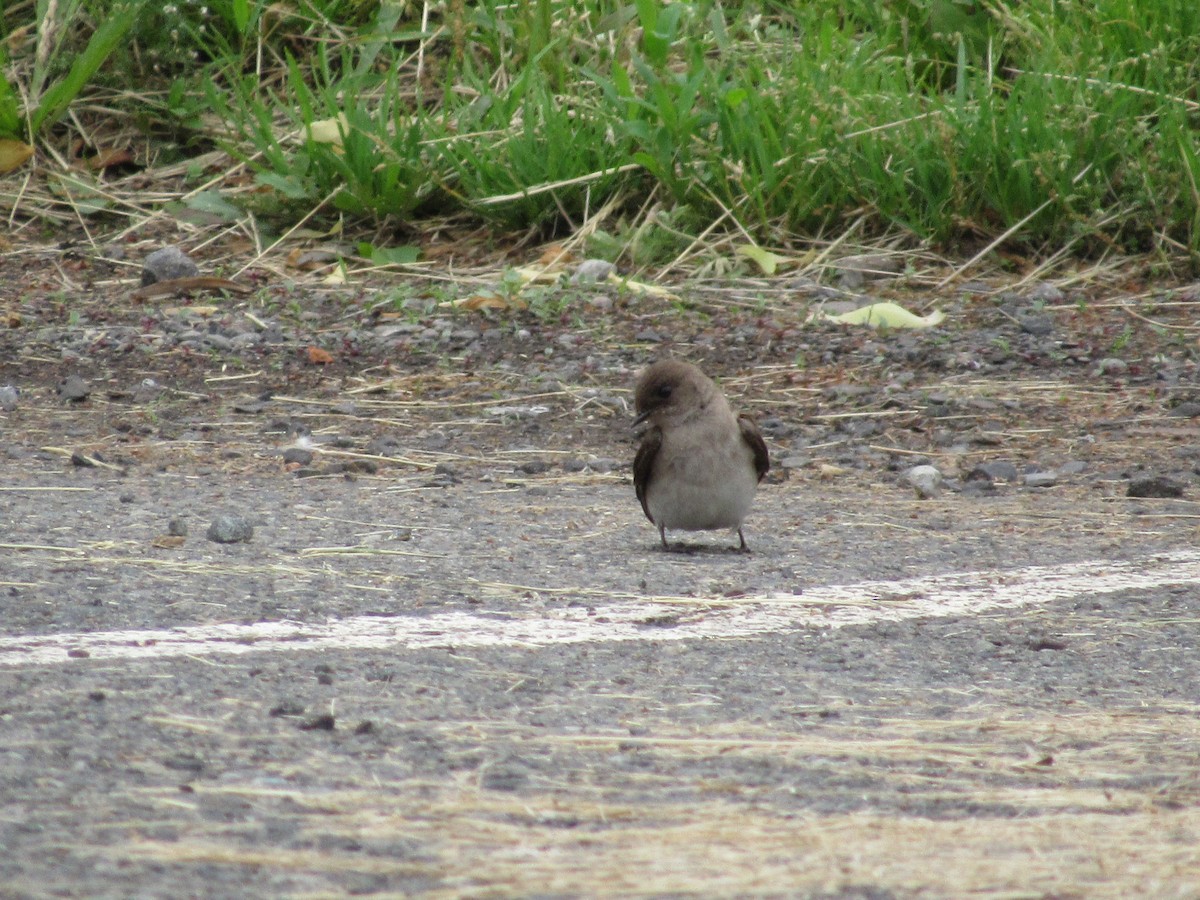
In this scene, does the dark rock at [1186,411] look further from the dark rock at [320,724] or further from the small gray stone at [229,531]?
the dark rock at [320,724]

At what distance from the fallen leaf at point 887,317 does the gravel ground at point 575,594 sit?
0.13 meters

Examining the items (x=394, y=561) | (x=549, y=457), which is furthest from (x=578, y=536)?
(x=549, y=457)

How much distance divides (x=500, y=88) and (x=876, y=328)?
3.75 metres

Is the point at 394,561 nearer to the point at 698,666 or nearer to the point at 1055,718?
the point at 698,666

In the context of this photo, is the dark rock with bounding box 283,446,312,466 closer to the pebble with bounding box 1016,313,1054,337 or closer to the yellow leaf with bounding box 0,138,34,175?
the pebble with bounding box 1016,313,1054,337

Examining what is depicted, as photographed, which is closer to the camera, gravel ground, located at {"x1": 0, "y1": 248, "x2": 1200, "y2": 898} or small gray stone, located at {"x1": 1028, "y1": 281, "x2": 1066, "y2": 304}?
gravel ground, located at {"x1": 0, "y1": 248, "x2": 1200, "y2": 898}

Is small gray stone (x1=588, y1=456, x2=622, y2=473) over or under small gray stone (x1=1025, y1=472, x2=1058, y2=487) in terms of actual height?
under

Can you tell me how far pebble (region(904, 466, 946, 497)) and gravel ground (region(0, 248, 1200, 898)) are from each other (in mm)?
62

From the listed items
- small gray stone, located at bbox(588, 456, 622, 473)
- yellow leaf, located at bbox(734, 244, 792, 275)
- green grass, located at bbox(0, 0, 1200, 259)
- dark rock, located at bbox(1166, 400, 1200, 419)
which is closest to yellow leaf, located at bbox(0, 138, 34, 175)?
green grass, located at bbox(0, 0, 1200, 259)

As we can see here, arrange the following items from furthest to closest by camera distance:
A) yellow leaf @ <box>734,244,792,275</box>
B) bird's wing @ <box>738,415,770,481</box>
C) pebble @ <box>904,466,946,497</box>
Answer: yellow leaf @ <box>734,244,792,275</box>
pebble @ <box>904,466,946,497</box>
bird's wing @ <box>738,415,770,481</box>

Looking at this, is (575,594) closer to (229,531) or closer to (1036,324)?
(229,531)

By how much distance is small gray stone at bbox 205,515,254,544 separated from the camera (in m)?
5.15

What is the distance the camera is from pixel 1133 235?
963 centimetres

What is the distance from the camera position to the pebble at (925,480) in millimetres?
6562
